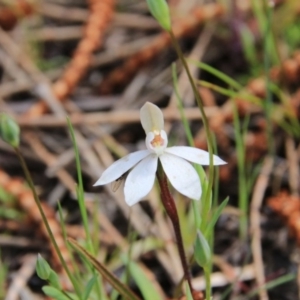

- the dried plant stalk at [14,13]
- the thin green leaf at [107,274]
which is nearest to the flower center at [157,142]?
the thin green leaf at [107,274]

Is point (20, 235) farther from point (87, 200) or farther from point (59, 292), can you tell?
point (59, 292)

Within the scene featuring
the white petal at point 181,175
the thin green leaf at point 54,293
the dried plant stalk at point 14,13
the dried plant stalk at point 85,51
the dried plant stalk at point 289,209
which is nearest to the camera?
the white petal at point 181,175

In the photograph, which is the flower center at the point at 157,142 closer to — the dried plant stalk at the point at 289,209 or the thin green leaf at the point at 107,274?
the thin green leaf at the point at 107,274

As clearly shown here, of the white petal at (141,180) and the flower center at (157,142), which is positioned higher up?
the flower center at (157,142)

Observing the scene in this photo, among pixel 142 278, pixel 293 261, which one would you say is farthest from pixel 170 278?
pixel 293 261

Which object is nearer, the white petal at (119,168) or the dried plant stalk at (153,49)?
the white petal at (119,168)

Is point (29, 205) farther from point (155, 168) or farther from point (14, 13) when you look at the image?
point (14, 13)
